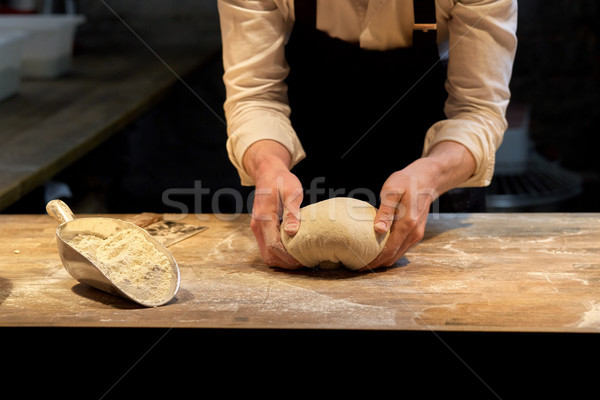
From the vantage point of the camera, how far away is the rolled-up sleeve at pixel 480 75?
1.44 meters

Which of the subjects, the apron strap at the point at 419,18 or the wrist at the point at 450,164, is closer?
the wrist at the point at 450,164

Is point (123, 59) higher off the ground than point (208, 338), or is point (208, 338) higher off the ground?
point (123, 59)

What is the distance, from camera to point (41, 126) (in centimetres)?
249

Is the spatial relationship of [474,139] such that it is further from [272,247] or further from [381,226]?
[272,247]

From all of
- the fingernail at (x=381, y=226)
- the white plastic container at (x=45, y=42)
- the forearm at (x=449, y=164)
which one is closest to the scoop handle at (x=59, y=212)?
the fingernail at (x=381, y=226)

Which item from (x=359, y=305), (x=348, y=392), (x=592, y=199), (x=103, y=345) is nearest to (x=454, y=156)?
(x=359, y=305)

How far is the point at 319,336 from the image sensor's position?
3.21ft

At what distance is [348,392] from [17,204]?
175 cm

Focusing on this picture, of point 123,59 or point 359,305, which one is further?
point 123,59

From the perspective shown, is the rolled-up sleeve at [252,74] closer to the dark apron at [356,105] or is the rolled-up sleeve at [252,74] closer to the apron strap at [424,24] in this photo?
the dark apron at [356,105]

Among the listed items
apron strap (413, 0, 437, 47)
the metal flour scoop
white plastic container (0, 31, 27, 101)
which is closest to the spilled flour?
the metal flour scoop

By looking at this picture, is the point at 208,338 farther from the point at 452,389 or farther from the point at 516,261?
the point at 516,261

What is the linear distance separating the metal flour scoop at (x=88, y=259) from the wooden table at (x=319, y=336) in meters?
0.02

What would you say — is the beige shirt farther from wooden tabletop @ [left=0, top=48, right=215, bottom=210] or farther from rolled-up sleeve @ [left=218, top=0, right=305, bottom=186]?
wooden tabletop @ [left=0, top=48, right=215, bottom=210]
